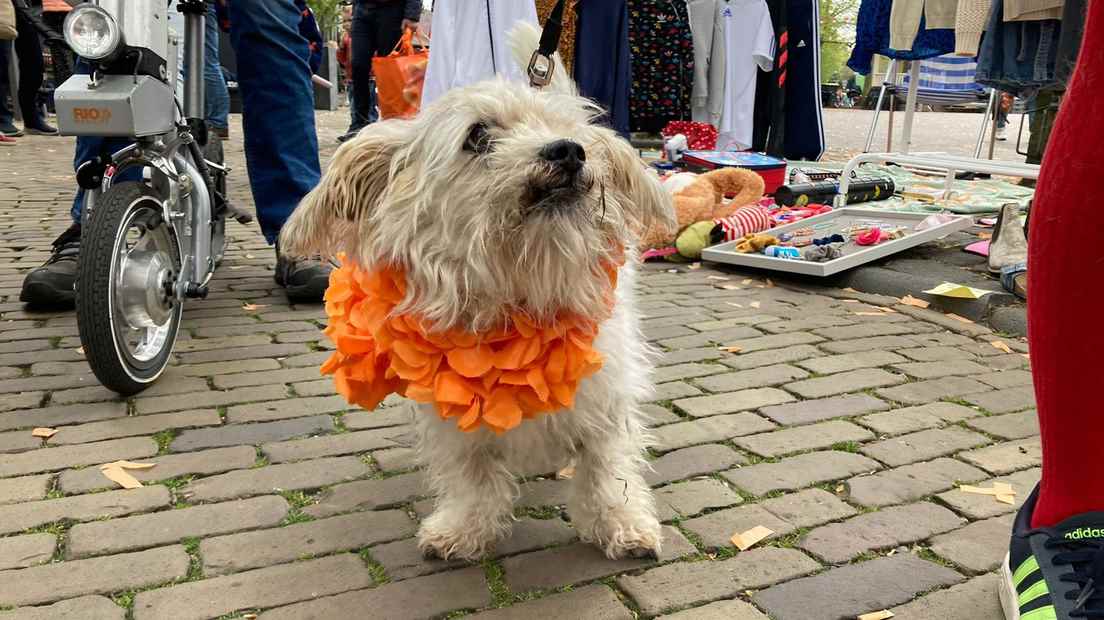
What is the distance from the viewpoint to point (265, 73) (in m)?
4.46

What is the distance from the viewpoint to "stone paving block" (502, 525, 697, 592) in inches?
90.1

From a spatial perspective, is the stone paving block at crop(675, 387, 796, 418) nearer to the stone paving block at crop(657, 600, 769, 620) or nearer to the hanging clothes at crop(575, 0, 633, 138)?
the stone paving block at crop(657, 600, 769, 620)

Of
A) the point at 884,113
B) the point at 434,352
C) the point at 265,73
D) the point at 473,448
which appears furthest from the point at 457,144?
the point at 884,113

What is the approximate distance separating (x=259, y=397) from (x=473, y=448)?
1.45 m

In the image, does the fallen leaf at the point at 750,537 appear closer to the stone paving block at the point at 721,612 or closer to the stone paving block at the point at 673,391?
the stone paving block at the point at 721,612

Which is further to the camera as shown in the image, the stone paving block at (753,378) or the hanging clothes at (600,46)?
the hanging clothes at (600,46)

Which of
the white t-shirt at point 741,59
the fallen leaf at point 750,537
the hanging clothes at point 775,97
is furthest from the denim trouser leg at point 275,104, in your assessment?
the hanging clothes at point 775,97

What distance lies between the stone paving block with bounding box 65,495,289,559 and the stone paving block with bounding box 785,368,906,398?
216 centimetres

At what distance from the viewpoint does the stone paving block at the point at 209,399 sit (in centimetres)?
336

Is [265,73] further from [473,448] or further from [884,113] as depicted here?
[884,113]

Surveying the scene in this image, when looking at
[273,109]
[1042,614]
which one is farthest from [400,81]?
[1042,614]

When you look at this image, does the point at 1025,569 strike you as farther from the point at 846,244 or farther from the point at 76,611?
the point at 846,244

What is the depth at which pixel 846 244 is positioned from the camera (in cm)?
577

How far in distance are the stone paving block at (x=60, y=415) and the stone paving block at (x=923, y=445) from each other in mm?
2823
